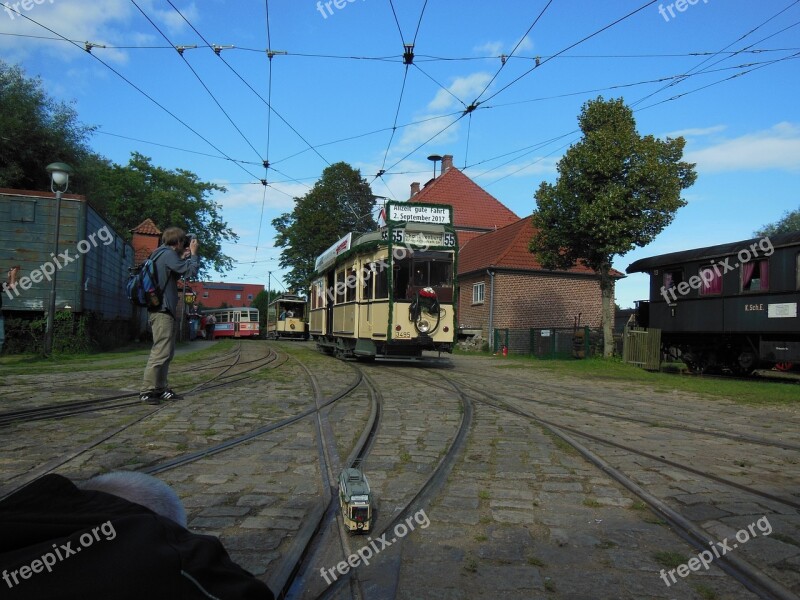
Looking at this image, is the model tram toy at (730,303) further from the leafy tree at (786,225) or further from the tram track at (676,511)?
the leafy tree at (786,225)

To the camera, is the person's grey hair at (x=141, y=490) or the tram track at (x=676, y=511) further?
the tram track at (x=676, y=511)

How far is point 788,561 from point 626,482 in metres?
1.41

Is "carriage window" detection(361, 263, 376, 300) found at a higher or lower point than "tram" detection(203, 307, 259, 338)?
higher

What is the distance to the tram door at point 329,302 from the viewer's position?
61.9 ft

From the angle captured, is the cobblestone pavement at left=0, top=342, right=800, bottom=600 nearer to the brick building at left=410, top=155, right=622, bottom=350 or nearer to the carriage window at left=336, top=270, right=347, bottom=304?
the carriage window at left=336, top=270, right=347, bottom=304

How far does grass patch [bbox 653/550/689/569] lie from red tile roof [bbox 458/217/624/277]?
24.4 m

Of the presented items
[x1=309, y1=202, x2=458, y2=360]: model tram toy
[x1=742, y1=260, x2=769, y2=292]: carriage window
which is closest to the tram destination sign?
[x1=309, y1=202, x2=458, y2=360]: model tram toy

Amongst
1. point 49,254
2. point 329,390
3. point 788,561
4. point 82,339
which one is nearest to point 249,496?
point 788,561

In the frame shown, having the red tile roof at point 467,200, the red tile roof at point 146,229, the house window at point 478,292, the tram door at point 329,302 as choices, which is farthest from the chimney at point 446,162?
the tram door at point 329,302

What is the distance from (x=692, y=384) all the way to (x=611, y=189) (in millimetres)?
8117

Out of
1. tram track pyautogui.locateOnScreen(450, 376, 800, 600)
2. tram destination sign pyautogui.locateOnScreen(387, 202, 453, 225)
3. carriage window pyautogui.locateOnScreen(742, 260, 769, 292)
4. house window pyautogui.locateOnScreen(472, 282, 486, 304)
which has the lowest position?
tram track pyautogui.locateOnScreen(450, 376, 800, 600)

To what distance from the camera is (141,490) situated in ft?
4.53

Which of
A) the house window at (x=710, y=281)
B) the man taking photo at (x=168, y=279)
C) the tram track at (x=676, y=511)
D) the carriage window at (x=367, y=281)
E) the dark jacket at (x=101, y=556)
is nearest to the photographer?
the dark jacket at (x=101, y=556)

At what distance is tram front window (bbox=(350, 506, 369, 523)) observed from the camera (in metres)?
3.15
